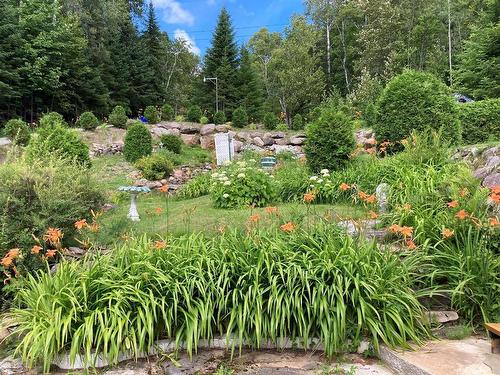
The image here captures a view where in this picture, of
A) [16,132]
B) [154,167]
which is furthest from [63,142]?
[16,132]

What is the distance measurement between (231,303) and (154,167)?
850 centimetres

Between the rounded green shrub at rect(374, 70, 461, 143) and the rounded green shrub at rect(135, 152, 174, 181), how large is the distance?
5986 millimetres

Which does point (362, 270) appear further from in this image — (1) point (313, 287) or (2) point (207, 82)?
(2) point (207, 82)

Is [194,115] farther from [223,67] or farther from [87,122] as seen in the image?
[223,67]

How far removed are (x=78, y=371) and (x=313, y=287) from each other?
159cm

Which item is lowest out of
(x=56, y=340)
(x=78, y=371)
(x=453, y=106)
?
(x=78, y=371)

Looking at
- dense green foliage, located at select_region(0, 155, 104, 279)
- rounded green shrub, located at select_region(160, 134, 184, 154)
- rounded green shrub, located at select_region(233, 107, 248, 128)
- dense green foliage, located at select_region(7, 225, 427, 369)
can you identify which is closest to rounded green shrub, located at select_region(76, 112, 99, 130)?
rounded green shrub, located at select_region(160, 134, 184, 154)

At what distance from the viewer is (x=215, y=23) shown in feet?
74.9

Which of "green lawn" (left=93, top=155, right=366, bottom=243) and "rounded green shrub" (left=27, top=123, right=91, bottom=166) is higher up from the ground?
"rounded green shrub" (left=27, top=123, right=91, bottom=166)

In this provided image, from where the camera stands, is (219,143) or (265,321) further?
(219,143)

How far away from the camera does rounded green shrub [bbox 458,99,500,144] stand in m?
9.30

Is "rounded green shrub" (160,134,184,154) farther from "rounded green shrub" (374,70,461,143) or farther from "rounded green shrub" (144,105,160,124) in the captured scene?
"rounded green shrub" (374,70,461,143)

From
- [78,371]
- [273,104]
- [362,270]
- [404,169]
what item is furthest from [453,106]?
[273,104]

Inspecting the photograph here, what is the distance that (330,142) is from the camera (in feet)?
22.3
